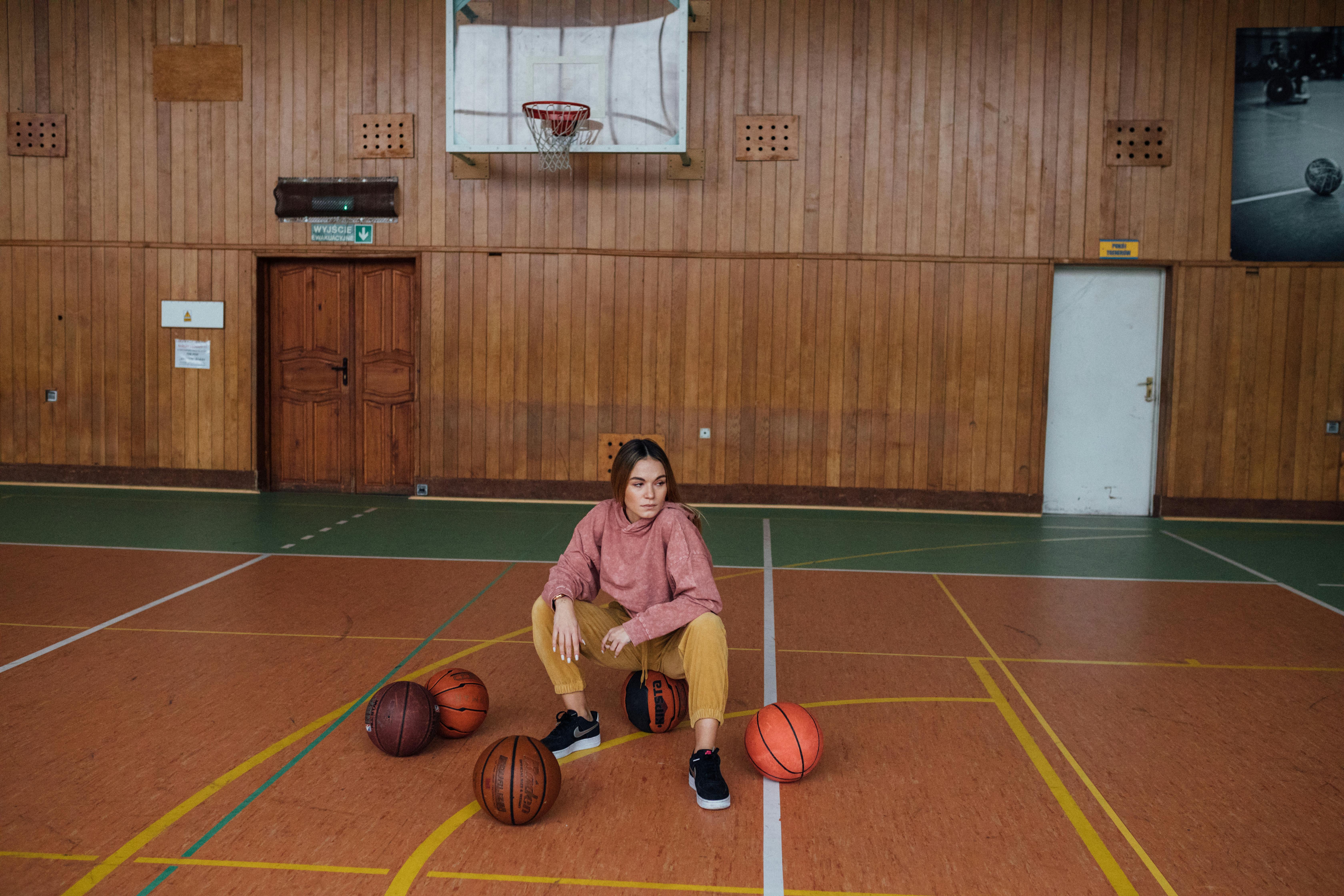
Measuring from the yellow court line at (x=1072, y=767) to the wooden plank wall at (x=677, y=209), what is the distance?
16.6ft

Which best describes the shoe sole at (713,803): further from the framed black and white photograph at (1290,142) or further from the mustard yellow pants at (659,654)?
the framed black and white photograph at (1290,142)

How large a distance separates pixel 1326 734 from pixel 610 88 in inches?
303

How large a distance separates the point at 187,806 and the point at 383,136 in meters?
8.44

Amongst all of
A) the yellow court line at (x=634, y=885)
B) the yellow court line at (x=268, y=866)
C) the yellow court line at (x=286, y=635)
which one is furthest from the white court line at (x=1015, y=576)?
the yellow court line at (x=268, y=866)

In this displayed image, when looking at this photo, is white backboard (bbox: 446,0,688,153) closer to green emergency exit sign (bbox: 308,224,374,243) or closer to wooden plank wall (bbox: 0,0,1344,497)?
wooden plank wall (bbox: 0,0,1344,497)

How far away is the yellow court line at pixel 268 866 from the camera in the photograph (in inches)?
102

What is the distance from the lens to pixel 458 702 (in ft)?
11.6

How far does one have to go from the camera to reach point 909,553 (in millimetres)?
7562

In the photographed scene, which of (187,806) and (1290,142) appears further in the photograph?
(1290,142)

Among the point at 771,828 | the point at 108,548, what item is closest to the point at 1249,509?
the point at 771,828

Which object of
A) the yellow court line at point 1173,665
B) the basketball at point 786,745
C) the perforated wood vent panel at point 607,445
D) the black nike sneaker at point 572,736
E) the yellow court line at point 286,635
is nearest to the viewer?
the basketball at point 786,745

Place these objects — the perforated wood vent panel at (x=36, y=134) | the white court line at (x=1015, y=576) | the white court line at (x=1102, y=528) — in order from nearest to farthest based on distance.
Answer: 1. the white court line at (x=1015, y=576)
2. the white court line at (x=1102, y=528)
3. the perforated wood vent panel at (x=36, y=134)

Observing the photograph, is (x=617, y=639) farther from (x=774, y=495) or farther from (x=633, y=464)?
(x=774, y=495)

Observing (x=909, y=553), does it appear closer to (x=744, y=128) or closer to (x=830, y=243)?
(x=830, y=243)
